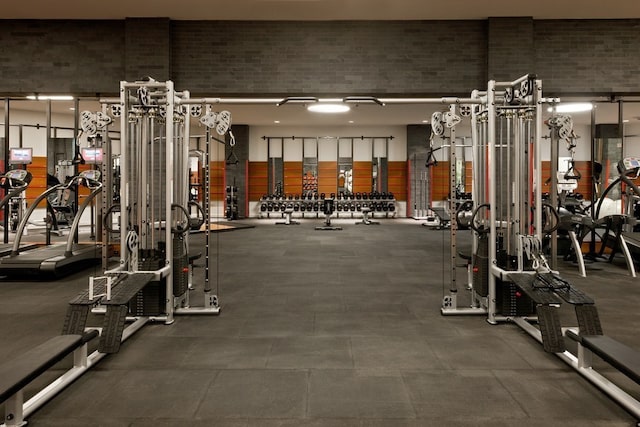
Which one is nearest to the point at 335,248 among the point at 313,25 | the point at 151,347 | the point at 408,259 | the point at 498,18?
the point at 408,259

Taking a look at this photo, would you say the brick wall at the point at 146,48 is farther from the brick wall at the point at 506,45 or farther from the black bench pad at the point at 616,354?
the black bench pad at the point at 616,354

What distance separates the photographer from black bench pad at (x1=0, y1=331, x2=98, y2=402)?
6.39 ft

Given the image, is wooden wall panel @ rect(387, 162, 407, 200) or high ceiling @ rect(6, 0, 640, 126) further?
wooden wall panel @ rect(387, 162, 407, 200)

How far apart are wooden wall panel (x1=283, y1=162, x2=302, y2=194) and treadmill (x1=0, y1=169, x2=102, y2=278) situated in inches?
367

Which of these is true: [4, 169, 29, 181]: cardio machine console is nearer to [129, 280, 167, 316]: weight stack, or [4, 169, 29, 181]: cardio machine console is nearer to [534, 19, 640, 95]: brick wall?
[129, 280, 167, 316]: weight stack

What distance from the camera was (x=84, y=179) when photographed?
20.1 feet

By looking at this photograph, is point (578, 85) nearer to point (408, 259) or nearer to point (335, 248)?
point (408, 259)

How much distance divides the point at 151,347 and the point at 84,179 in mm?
3856

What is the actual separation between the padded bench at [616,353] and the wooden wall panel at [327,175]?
42.1ft

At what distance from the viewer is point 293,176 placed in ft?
50.3

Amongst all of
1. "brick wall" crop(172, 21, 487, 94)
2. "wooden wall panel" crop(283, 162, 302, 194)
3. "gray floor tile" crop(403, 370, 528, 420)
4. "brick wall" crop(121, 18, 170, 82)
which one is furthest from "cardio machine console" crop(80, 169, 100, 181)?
"wooden wall panel" crop(283, 162, 302, 194)

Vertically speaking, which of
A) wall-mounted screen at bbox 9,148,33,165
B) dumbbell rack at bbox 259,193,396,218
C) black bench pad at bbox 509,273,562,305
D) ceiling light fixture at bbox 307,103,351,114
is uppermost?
ceiling light fixture at bbox 307,103,351,114

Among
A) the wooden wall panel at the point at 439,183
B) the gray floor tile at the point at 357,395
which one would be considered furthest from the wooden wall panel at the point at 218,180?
the gray floor tile at the point at 357,395

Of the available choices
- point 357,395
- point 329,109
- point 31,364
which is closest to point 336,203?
point 329,109
